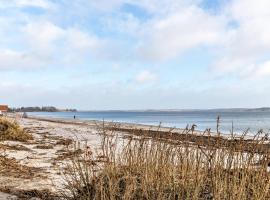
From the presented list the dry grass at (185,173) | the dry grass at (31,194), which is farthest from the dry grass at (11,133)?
the dry grass at (185,173)

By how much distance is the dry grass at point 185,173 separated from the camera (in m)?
5.62

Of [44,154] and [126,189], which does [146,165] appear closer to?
[126,189]

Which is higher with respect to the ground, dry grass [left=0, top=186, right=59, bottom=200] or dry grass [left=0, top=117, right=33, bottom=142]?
dry grass [left=0, top=117, right=33, bottom=142]

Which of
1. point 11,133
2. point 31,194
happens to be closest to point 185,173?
point 31,194

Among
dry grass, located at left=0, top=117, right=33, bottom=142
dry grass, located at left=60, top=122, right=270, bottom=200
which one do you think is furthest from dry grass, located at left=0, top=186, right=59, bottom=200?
dry grass, located at left=0, top=117, right=33, bottom=142

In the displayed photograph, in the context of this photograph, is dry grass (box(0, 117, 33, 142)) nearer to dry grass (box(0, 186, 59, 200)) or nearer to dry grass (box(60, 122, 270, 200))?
dry grass (box(0, 186, 59, 200))

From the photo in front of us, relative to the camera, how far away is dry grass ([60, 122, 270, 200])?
562cm

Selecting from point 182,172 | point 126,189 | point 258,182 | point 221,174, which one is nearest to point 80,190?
point 126,189

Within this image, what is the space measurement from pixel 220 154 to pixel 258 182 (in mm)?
563

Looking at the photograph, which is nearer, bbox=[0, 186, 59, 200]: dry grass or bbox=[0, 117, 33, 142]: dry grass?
bbox=[0, 186, 59, 200]: dry grass

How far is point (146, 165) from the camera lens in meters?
6.54

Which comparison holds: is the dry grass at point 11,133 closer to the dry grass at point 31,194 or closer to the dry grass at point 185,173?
the dry grass at point 31,194

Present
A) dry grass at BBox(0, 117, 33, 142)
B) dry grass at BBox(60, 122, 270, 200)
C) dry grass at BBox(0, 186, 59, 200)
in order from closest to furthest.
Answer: dry grass at BBox(60, 122, 270, 200), dry grass at BBox(0, 186, 59, 200), dry grass at BBox(0, 117, 33, 142)

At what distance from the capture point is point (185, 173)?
603 centimetres
